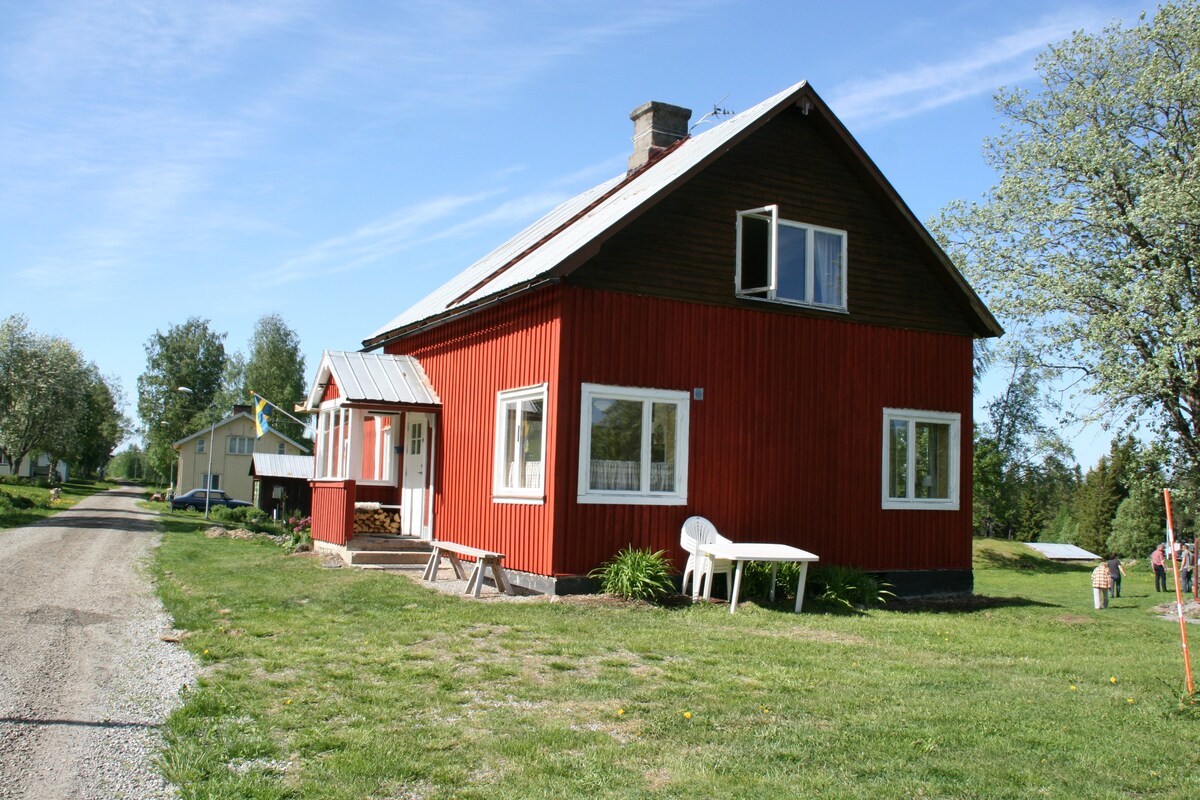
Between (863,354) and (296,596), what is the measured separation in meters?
9.22

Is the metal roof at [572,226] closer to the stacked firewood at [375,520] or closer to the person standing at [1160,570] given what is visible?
the stacked firewood at [375,520]

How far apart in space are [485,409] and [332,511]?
178 inches

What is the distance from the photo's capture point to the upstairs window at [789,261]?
587 inches

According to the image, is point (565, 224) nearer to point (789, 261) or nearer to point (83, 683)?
point (789, 261)

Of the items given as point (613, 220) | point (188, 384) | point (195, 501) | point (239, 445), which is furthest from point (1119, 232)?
point (188, 384)

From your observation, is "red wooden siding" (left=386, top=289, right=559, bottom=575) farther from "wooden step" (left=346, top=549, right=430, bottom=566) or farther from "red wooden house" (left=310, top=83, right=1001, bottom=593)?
"wooden step" (left=346, top=549, right=430, bottom=566)

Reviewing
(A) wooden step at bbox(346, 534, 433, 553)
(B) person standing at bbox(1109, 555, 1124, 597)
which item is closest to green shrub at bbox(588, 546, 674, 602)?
(A) wooden step at bbox(346, 534, 433, 553)

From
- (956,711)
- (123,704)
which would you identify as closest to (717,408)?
(956,711)

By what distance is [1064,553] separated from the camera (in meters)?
46.1

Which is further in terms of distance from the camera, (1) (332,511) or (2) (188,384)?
(2) (188,384)

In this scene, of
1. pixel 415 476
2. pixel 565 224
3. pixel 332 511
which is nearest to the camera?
pixel 565 224

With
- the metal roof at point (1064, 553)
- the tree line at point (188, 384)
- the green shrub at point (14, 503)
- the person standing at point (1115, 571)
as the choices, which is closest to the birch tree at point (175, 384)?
the tree line at point (188, 384)

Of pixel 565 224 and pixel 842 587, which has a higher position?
pixel 565 224

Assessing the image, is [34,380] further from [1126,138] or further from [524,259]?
[1126,138]
